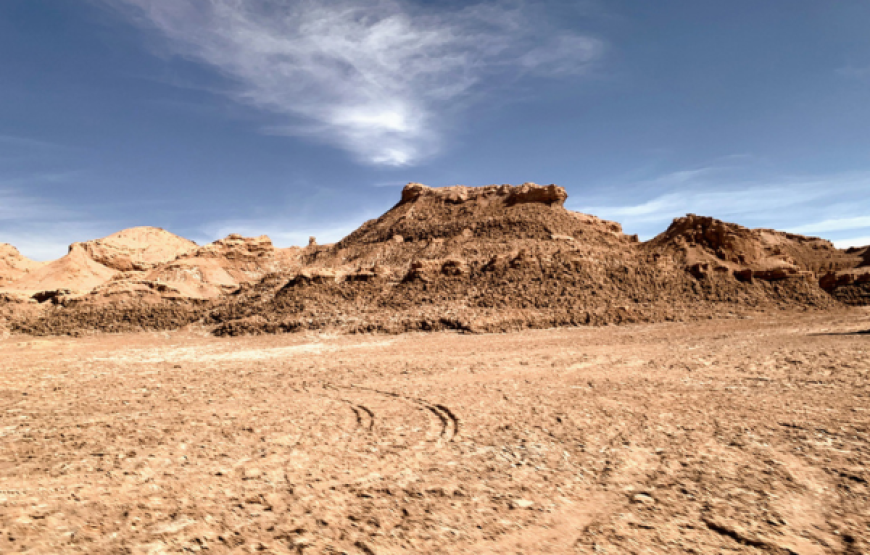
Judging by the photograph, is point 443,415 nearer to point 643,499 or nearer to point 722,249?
point 643,499

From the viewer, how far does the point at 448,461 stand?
4848 millimetres

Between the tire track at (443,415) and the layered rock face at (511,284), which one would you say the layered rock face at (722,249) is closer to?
the layered rock face at (511,284)

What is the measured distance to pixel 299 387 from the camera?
931 centimetres

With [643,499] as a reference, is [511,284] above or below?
above

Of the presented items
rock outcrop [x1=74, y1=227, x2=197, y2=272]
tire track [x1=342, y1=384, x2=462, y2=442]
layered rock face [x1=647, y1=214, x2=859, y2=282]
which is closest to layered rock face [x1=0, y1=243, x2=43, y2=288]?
rock outcrop [x1=74, y1=227, x2=197, y2=272]

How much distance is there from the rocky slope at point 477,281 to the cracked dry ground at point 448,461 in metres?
13.9

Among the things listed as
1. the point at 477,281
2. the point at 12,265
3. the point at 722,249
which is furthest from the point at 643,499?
the point at 12,265

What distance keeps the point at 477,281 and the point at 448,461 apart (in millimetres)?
23936

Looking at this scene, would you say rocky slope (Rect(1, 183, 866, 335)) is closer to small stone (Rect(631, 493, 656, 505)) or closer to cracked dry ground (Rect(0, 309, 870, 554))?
cracked dry ground (Rect(0, 309, 870, 554))

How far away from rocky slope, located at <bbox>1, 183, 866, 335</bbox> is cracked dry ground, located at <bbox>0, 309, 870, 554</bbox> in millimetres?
13924

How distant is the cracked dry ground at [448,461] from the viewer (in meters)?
3.29

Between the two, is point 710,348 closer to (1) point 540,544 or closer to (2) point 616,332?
(2) point 616,332

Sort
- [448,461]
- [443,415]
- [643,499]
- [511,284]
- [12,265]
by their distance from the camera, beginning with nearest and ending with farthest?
[643,499] → [448,461] → [443,415] → [511,284] → [12,265]

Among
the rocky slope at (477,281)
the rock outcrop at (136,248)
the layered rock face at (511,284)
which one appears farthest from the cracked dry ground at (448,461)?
the rock outcrop at (136,248)
